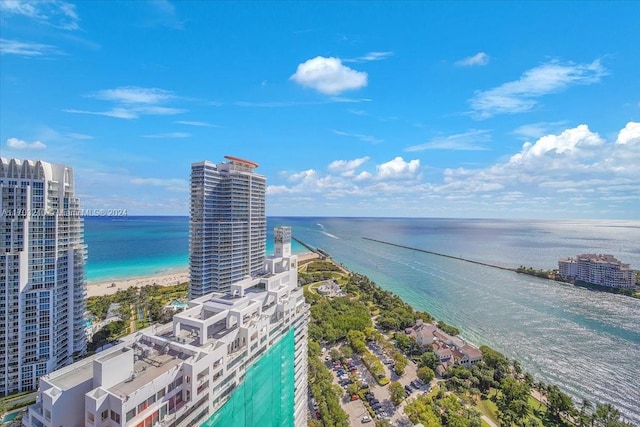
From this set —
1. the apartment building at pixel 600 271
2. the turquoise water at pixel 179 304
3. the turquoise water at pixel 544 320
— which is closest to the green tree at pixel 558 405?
the turquoise water at pixel 544 320

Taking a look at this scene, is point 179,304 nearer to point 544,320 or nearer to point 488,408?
point 488,408

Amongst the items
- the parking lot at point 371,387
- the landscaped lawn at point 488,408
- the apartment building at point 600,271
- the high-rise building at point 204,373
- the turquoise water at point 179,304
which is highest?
the high-rise building at point 204,373

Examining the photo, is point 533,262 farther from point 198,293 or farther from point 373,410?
point 198,293

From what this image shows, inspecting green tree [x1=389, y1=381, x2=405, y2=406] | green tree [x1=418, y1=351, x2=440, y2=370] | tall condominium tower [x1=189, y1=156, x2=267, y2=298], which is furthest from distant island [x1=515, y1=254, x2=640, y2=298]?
tall condominium tower [x1=189, y1=156, x2=267, y2=298]

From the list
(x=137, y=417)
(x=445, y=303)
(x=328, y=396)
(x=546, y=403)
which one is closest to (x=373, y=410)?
(x=328, y=396)

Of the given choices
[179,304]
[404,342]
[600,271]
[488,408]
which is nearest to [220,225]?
[179,304]

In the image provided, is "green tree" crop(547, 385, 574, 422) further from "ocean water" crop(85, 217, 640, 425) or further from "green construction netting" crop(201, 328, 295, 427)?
"green construction netting" crop(201, 328, 295, 427)

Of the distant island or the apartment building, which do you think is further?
the apartment building

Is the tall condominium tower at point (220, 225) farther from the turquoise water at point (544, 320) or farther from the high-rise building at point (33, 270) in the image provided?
the turquoise water at point (544, 320)
